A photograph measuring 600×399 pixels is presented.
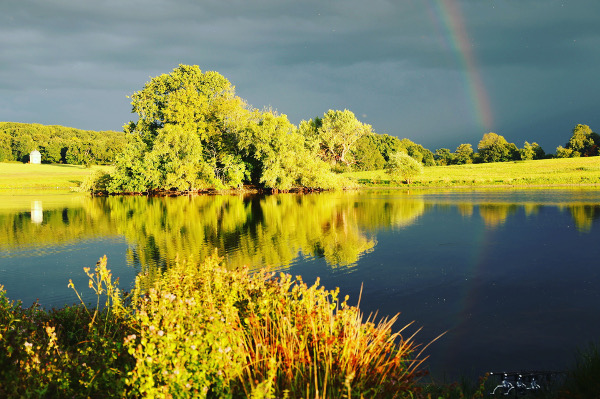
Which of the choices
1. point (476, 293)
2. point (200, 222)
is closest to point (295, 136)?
point (200, 222)

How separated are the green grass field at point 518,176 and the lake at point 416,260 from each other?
38.1m

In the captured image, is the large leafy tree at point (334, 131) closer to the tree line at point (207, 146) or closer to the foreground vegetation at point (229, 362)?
the tree line at point (207, 146)

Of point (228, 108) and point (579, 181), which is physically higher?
point (228, 108)

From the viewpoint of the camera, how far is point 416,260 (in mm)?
18641

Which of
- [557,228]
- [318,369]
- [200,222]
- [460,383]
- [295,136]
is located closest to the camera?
[318,369]

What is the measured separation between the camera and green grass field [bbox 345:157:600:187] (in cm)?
7131

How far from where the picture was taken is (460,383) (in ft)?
25.3

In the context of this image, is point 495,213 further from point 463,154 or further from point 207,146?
point 463,154

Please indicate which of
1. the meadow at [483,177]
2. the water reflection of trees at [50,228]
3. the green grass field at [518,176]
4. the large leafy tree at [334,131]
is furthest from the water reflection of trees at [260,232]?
the large leafy tree at [334,131]

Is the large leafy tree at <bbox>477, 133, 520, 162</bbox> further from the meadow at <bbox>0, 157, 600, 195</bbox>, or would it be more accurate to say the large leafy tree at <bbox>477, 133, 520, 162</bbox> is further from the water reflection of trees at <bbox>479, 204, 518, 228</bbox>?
the water reflection of trees at <bbox>479, 204, 518, 228</bbox>

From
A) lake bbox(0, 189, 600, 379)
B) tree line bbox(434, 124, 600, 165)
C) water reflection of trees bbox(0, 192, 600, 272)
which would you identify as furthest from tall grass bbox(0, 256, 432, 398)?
tree line bbox(434, 124, 600, 165)

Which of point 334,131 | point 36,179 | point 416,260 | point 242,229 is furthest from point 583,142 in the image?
point 36,179

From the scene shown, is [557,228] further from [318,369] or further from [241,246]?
[318,369]

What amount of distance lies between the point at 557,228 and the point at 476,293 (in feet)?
53.6
